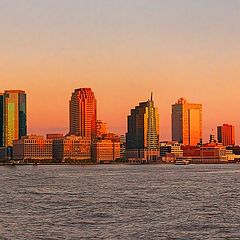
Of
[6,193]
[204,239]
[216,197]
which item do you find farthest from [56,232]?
[6,193]

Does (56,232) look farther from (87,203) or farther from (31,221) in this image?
(87,203)

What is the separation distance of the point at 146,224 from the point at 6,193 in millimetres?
29265

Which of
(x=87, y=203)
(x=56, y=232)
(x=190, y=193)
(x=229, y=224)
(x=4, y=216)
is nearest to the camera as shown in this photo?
(x=56, y=232)

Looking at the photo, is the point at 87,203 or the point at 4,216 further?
the point at 87,203

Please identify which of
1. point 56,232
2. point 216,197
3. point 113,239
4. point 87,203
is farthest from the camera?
point 216,197

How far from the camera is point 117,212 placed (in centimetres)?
4759

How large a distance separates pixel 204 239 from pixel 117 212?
12386 mm

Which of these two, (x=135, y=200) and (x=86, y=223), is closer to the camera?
(x=86, y=223)

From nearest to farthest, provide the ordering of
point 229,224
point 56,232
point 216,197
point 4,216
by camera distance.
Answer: point 56,232 < point 229,224 < point 4,216 < point 216,197

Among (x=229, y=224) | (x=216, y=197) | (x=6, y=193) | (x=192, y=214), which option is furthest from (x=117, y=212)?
(x=6, y=193)

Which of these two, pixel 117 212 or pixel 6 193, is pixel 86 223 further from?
pixel 6 193

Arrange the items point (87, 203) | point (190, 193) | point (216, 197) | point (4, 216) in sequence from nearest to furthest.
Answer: point (4, 216) < point (87, 203) < point (216, 197) < point (190, 193)

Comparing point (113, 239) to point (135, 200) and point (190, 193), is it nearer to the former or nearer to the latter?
point (135, 200)

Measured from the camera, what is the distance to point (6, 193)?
221 ft
